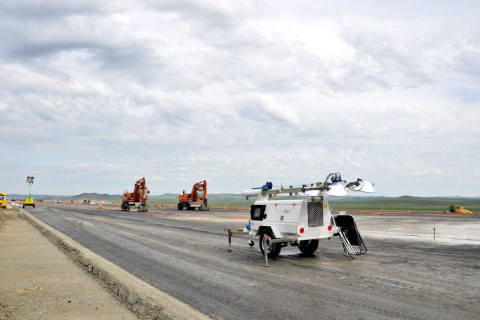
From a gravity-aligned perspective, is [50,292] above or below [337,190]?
below

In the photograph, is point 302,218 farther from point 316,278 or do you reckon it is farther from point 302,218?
point 316,278

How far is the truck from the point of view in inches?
526

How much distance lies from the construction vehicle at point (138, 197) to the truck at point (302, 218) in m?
43.7

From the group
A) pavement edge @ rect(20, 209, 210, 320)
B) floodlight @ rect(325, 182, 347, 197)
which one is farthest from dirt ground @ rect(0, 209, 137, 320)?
floodlight @ rect(325, 182, 347, 197)

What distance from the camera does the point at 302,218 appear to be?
546 inches

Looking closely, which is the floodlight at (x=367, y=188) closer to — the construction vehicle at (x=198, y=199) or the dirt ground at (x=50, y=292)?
the dirt ground at (x=50, y=292)

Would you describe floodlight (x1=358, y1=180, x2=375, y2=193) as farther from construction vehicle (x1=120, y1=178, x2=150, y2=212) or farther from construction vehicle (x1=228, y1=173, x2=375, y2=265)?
construction vehicle (x1=120, y1=178, x2=150, y2=212)

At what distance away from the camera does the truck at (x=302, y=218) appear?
13.4m

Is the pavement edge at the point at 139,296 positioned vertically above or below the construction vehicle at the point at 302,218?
below

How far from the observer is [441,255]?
15.2m

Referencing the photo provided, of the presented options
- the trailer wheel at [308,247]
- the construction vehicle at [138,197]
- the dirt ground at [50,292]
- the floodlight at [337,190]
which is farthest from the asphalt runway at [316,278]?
the construction vehicle at [138,197]

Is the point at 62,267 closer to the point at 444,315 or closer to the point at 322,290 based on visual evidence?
the point at 322,290

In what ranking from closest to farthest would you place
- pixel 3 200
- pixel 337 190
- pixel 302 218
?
pixel 337 190 → pixel 302 218 → pixel 3 200

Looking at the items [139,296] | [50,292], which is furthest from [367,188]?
[50,292]
